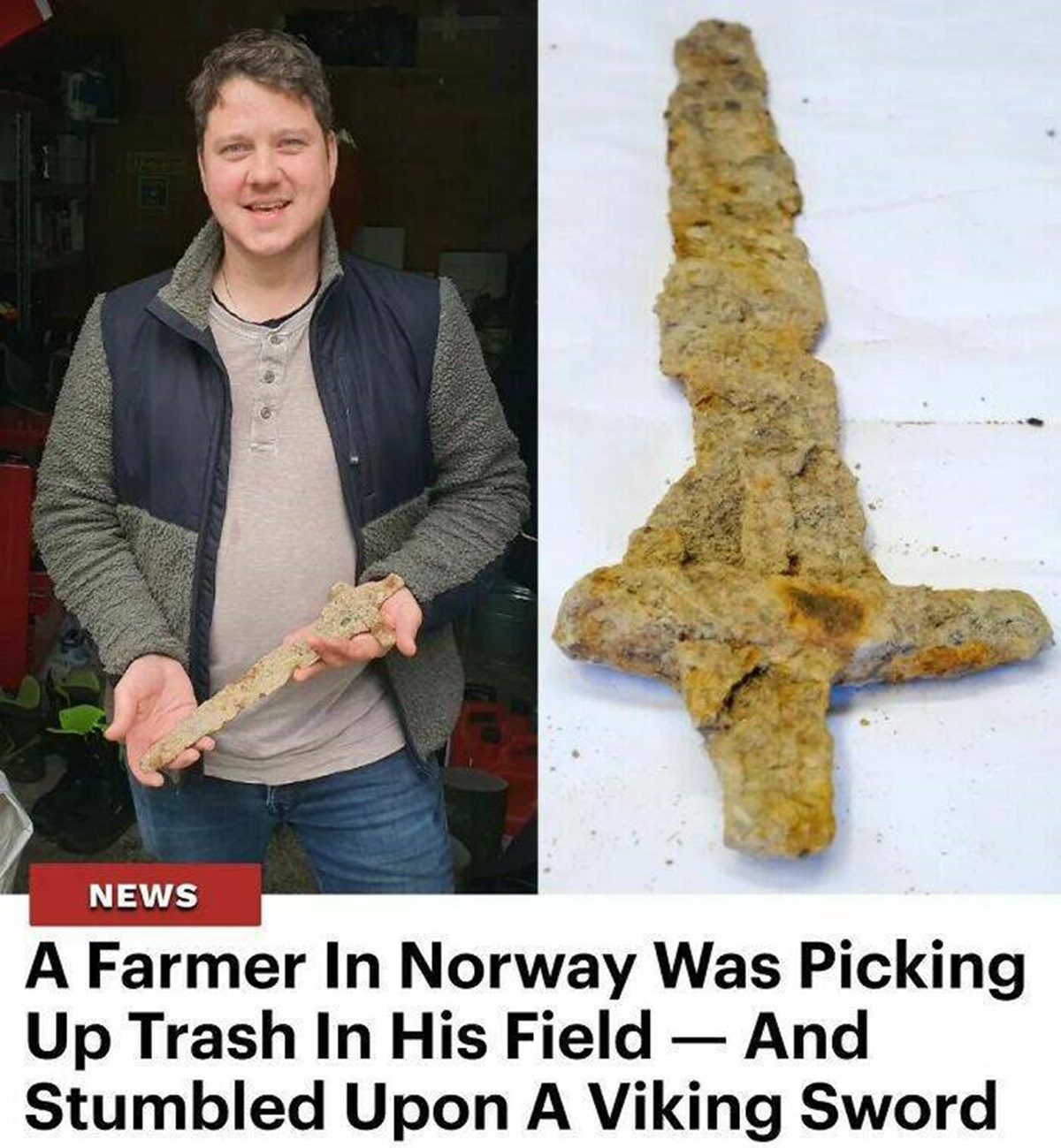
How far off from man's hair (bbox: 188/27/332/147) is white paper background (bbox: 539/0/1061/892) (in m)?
0.25

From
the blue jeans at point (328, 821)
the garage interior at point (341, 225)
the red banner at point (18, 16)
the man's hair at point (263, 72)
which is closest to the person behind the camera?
the man's hair at point (263, 72)

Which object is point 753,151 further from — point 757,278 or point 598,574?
point 598,574

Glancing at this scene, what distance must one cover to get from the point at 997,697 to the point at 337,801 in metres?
0.69

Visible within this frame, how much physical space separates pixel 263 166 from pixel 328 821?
2.18 ft

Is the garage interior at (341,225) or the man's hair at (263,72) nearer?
the man's hair at (263,72)

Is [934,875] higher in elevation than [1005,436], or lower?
lower

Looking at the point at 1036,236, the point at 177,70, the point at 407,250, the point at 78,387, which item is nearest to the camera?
the point at 78,387

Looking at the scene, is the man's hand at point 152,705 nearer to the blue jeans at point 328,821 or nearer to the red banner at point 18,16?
the blue jeans at point 328,821

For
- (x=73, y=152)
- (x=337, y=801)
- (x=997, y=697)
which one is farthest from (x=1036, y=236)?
(x=73, y=152)

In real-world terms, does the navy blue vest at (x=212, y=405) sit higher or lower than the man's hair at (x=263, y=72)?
lower

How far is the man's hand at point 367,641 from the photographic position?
4.26 feet

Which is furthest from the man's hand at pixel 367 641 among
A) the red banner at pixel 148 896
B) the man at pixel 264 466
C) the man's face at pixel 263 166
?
the man's face at pixel 263 166

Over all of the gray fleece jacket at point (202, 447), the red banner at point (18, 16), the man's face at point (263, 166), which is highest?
the red banner at point (18, 16)

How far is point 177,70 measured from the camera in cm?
206
